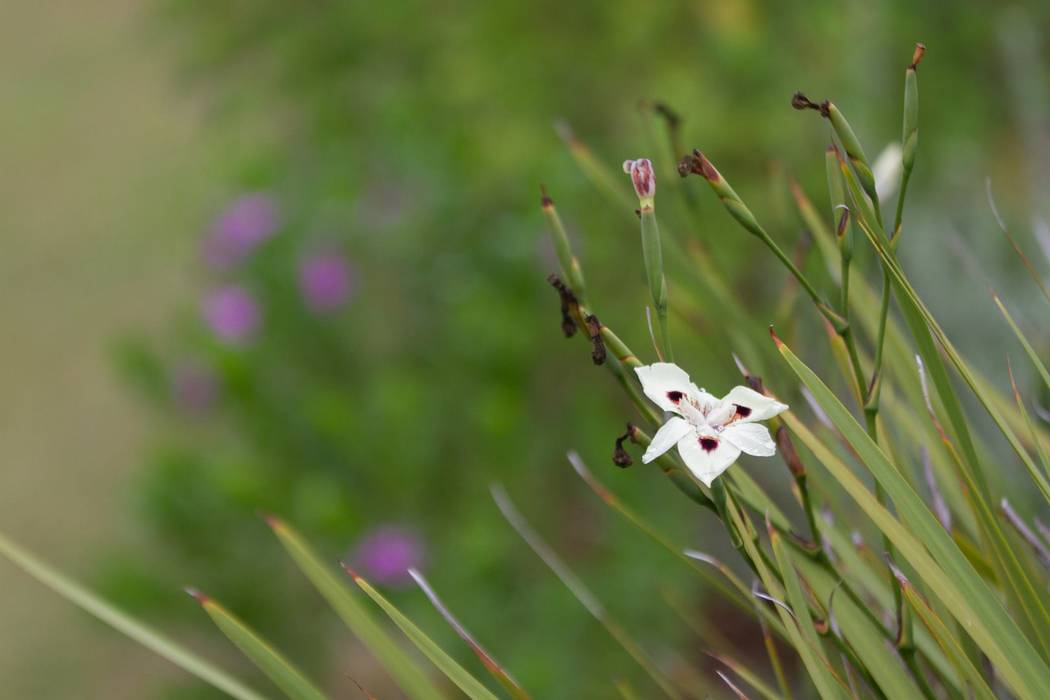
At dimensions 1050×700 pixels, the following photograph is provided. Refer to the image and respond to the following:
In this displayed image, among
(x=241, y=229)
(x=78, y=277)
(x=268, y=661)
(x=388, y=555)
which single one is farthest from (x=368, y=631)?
(x=78, y=277)

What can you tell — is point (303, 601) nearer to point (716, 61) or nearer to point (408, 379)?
point (408, 379)

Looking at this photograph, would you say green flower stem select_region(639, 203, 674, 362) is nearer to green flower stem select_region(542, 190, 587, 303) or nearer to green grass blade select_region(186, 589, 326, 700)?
green flower stem select_region(542, 190, 587, 303)

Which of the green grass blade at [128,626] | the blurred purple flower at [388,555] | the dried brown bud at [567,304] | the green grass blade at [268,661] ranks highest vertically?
the blurred purple flower at [388,555]

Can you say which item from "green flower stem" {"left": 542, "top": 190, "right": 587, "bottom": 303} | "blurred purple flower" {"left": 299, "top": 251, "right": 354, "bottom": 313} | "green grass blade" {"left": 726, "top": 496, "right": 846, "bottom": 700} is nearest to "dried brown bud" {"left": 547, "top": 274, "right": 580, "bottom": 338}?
"green flower stem" {"left": 542, "top": 190, "right": 587, "bottom": 303}

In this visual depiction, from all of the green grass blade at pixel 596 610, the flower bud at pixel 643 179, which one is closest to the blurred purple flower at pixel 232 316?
the green grass blade at pixel 596 610

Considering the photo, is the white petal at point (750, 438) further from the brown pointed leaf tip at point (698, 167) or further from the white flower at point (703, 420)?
the brown pointed leaf tip at point (698, 167)

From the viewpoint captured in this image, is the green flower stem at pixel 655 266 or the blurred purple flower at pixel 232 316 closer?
the green flower stem at pixel 655 266

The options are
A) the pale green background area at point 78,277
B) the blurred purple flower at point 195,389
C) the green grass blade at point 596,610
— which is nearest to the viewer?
the green grass blade at point 596,610

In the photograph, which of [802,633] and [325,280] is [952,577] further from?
[325,280]
